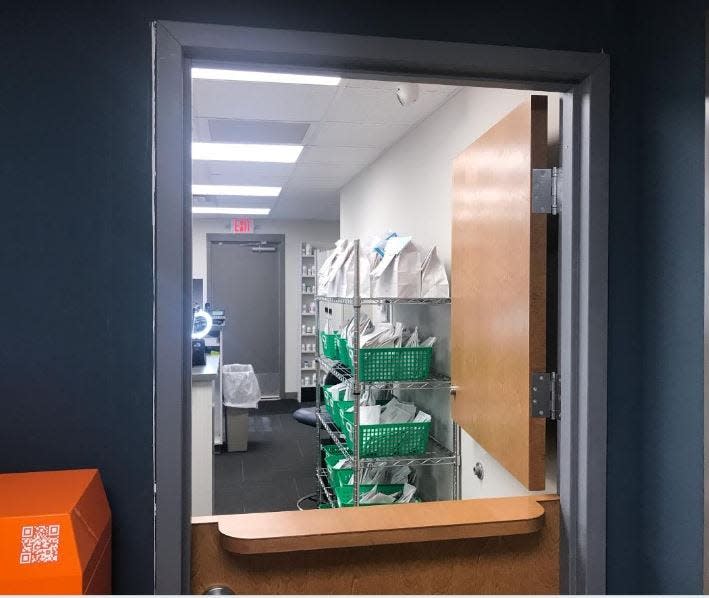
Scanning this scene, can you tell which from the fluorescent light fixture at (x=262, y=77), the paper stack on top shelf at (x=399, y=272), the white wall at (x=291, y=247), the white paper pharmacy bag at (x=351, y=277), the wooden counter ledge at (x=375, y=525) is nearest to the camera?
the wooden counter ledge at (x=375, y=525)

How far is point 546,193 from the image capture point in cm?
145

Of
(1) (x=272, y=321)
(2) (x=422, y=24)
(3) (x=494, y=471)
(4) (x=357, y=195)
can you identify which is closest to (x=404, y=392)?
(3) (x=494, y=471)

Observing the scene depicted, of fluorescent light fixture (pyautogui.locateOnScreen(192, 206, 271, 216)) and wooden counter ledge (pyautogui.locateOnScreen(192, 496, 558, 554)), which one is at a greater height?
fluorescent light fixture (pyautogui.locateOnScreen(192, 206, 271, 216))

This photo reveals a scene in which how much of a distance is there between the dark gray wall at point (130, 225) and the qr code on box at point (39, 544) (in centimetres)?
29

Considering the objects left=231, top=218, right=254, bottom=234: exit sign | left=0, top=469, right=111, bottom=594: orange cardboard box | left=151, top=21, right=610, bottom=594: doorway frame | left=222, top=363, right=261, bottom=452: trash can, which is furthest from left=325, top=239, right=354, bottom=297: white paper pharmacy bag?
left=231, top=218, right=254, bottom=234: exit sign

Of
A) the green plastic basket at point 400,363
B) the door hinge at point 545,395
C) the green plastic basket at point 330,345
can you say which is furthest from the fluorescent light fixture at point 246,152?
the door hinge at point 545,395

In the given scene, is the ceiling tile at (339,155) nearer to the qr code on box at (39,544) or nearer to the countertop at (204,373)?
the countertop at (204,373)

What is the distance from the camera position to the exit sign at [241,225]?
748 cm

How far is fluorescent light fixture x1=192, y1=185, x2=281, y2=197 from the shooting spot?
5.11 meters

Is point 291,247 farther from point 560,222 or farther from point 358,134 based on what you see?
point 560,222

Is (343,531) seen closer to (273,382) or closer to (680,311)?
(680,311)

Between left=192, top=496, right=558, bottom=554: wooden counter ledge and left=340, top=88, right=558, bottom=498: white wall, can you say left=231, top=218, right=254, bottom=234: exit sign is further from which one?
left=192, top=496, right=558, bottom=554: wooden counter ledge

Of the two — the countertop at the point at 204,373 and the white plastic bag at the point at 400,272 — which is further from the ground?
the white plastic bag at the point at 400,272

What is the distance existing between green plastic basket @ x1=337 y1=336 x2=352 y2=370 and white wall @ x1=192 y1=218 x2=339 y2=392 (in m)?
4.27
